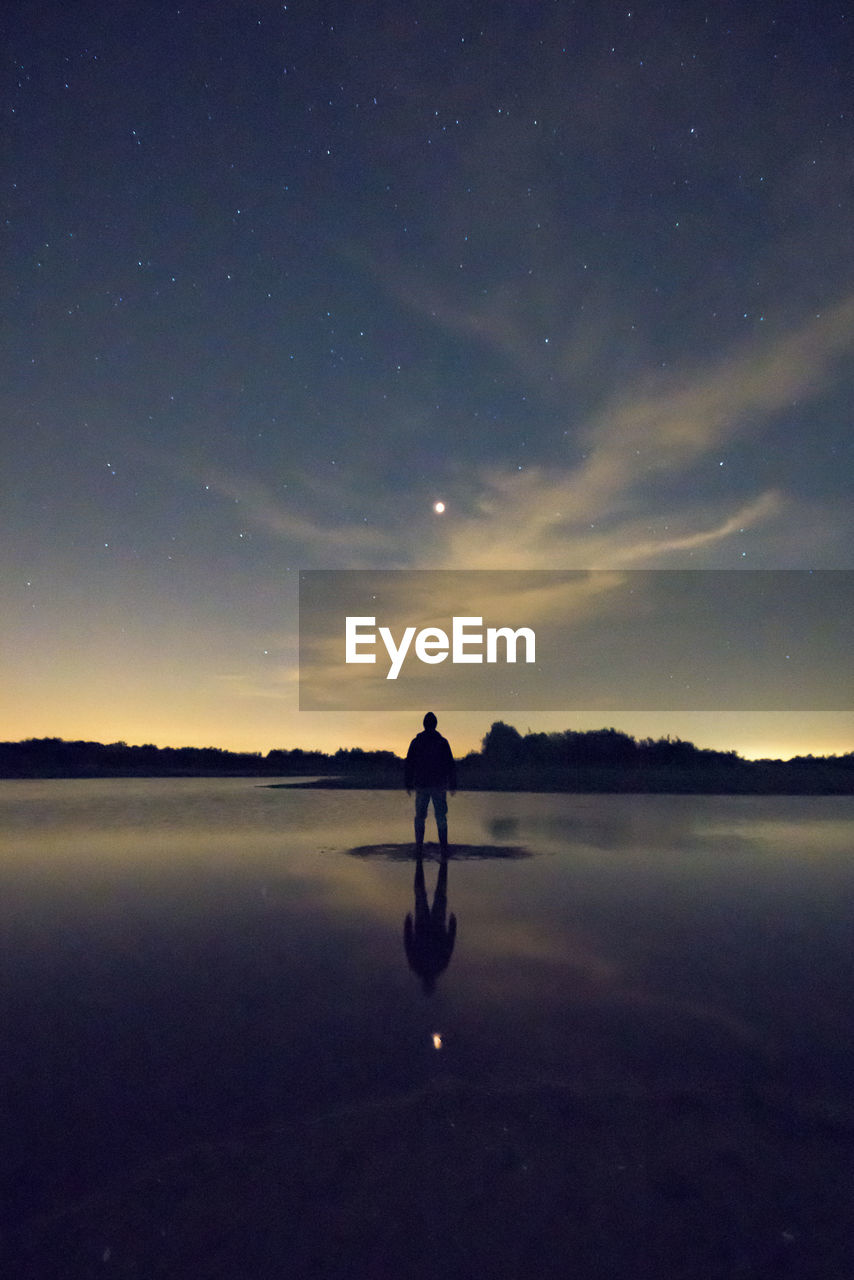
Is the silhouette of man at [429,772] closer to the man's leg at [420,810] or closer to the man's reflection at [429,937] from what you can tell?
the man's leg at [420,810]

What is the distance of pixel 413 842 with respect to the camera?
1255 cm

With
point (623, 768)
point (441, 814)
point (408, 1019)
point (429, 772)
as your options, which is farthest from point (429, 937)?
A: point (623, 768)

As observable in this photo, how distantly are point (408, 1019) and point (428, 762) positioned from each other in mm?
5837

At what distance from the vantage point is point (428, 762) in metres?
9.98

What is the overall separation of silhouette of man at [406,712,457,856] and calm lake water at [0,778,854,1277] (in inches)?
24.3

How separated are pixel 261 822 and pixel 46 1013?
11.4 meters

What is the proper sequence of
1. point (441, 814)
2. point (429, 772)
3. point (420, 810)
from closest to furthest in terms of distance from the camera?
point (429, 772) → point (420, 810) → point (441, 814)

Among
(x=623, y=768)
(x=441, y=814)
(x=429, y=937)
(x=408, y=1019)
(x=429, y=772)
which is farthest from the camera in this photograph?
(x=623, y=768)

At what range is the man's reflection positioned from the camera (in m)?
5.18

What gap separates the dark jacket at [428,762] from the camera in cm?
997

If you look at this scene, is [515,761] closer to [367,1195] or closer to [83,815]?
[83,815]

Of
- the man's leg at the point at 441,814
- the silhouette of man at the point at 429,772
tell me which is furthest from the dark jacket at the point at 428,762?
the man's leg at the point at 441,814

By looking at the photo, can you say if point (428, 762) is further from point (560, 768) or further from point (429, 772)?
point (560, 768)

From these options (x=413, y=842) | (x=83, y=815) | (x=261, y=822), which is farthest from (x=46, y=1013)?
(x=83, y=815)
